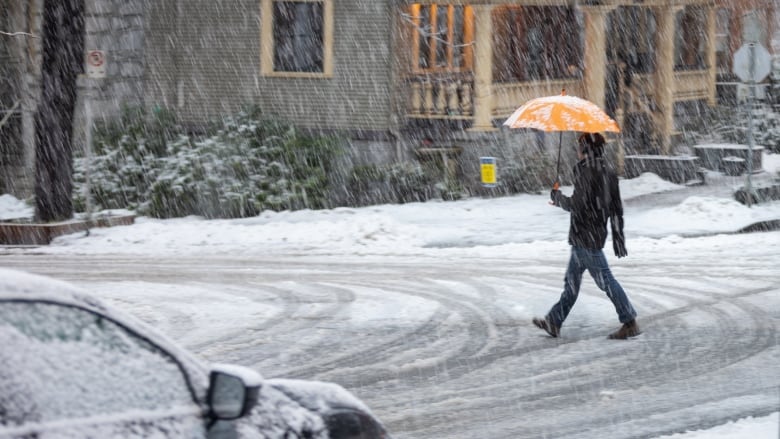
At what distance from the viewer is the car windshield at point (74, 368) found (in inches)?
136

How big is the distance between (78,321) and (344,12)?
21.6 m

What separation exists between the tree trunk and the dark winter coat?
10.7 m

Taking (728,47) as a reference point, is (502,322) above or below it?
below

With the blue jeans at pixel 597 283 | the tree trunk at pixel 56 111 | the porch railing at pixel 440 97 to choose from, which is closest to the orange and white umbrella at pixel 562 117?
the blue jeans at pixel 597 283

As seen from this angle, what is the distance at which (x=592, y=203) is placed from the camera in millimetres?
10820

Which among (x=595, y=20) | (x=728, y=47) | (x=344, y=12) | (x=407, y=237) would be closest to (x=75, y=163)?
(x=344, y=12)

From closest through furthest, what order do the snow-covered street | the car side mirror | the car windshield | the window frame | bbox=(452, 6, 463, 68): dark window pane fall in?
1. the car windshield
2. the car side mirror
3. the snow-covered street
4. the window frame
5. bbox=(452, 6, 463, 68): dark window pane

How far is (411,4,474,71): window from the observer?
1020 inches

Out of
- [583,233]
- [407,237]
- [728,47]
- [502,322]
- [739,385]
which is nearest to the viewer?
[739,385]

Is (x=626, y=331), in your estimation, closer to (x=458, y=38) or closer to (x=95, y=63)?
(x=95, y=63)

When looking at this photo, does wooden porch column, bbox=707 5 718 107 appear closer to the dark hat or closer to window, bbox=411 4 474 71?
window, bbox=411 4 474 71

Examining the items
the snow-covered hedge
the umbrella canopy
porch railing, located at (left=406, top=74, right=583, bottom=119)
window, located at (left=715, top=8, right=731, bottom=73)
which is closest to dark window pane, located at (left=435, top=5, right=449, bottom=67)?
porch railing, located at (left=406, top=74, right=583, bottom=119)

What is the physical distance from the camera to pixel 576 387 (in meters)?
9.06

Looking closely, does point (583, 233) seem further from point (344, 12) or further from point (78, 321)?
point (344, 12)
